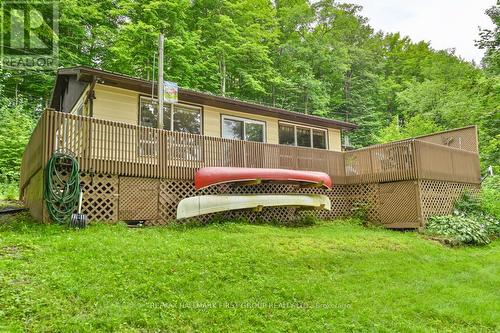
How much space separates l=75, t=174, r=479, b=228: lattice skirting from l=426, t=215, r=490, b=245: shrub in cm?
36

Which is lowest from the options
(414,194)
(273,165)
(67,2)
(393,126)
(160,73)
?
(414,194)

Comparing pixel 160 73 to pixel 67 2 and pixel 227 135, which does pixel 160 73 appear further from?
pixel 67 2

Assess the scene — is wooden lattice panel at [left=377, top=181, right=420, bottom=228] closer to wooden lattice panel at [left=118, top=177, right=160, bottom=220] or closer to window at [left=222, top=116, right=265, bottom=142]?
window at [left=222, top=116, right=265, bottom=142]

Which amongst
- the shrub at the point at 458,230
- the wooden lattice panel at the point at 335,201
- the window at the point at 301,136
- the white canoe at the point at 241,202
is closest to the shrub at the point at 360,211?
the wooden lattice panel at the point at 335,201

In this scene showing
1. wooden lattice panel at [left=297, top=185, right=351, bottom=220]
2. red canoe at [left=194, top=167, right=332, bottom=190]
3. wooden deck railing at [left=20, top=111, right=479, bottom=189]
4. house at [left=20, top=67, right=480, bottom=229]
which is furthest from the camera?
wooden lattice panel at [left=297, top=185, right=351, bottom=220]

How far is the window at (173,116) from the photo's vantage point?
1167 cm

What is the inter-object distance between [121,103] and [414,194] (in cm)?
961

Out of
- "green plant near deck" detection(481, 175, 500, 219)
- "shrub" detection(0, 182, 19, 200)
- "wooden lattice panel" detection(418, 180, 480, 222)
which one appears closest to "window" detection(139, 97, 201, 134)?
"shrub" detection(0, 182, 19, 200)

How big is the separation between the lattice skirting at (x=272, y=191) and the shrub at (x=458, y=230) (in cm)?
36

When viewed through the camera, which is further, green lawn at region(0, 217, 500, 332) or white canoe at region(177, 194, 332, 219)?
white canoe at region(177, 194, 332, 219)

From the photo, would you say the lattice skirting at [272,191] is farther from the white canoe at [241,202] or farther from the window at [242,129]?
the window at [242,129]

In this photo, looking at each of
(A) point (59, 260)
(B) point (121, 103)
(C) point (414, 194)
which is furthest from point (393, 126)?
(A) point (59, 260)

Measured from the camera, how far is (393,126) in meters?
27.5

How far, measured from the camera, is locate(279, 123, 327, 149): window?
49.9 ft
